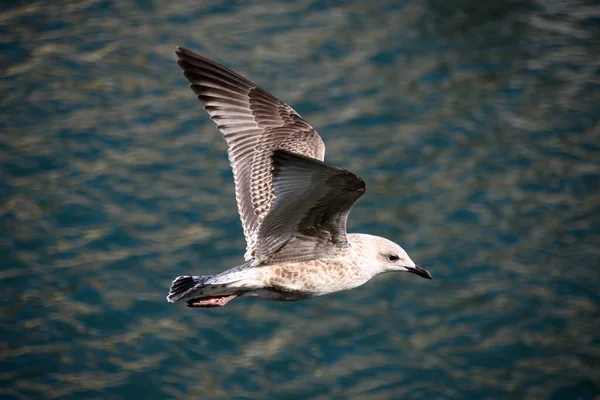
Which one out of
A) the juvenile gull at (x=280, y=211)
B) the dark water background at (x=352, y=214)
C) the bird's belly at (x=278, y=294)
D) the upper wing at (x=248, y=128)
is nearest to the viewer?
the juvenile gull at (x=280, y=211)

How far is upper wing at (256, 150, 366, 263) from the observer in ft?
19.8

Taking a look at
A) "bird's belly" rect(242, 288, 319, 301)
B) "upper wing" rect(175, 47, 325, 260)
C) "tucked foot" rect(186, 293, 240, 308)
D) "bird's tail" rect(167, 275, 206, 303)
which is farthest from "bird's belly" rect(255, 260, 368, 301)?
"upper wing" rect(175, 47, 325, 260)

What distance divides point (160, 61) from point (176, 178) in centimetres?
240

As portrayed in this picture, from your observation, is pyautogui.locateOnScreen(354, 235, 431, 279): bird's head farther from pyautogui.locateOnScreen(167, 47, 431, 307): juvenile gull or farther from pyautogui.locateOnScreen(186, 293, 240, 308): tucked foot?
pyautogui.locateOnScreen(186, 293, 240, 308): tucked foot

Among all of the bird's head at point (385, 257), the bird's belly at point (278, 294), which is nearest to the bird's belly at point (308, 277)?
the bird's belly at point (278, 294)

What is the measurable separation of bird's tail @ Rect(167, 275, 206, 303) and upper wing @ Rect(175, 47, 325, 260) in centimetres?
69

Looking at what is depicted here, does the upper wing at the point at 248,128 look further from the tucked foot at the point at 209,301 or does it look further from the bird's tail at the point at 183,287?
the bird's tail at the point at 183,287

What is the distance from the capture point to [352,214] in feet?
39.3

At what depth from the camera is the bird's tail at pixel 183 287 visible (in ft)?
23.3

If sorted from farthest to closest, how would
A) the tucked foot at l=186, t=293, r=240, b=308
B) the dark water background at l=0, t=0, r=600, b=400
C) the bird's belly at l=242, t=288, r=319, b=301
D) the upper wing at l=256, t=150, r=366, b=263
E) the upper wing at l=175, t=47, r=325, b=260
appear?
the dark water background at l=0, t=0, r=600, b=400, the upper wing at l=175, t=47, r=325, b=260, the tucked foot at l=186, t=293, r=240, b=308, the bird's belly at l=242, t=288, r=319, b=301, the upper wing at l=256, t=150, r=366, b=263

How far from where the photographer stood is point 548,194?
12.4 meters

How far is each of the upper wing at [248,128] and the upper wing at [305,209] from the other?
689 mm

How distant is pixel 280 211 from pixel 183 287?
1.13 metres

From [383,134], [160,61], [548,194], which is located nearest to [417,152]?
[383,134]
